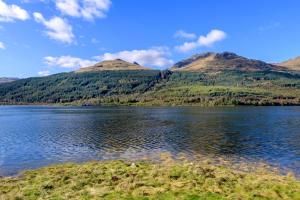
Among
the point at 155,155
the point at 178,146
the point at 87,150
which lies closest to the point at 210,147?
the point at 178,146

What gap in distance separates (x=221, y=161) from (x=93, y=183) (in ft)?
72.8

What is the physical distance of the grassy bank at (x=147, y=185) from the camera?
87.5 feet

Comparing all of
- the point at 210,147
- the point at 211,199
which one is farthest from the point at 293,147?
the point at 211,199

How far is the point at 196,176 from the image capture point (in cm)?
3303

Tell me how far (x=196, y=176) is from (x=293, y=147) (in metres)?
32.4

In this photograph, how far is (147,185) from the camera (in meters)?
29.6

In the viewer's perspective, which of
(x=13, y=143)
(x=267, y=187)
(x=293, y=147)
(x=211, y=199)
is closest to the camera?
(x=211, y=199)

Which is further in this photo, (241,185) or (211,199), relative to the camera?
(241,185)

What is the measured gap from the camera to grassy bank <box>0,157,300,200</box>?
87.5 ft

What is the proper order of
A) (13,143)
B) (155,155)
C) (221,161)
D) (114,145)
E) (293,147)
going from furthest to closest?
1. (13,143)
2. (114,145)
3. (293,147)
4. (155,155)
5. (221,161)

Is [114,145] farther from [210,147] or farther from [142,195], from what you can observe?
[142,195]

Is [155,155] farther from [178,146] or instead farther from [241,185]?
[241,185]

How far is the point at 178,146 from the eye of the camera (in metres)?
62.5

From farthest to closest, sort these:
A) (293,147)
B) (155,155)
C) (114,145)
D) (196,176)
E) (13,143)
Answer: (13,143)
(114,145)
(293,147)
(155,155)
(196,176)
